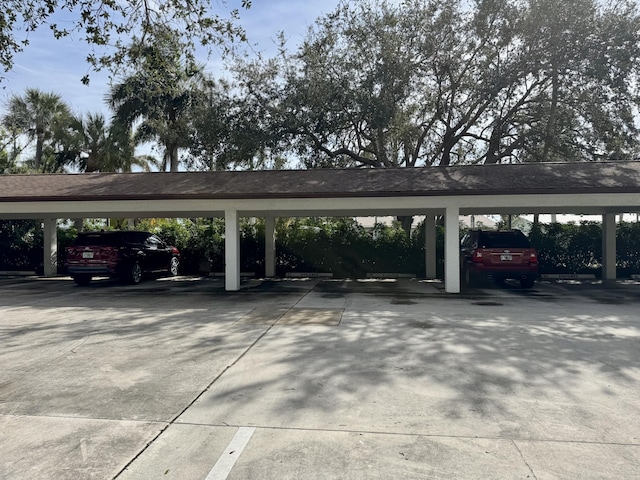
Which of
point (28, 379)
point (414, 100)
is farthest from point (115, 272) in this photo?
point (414, 100)

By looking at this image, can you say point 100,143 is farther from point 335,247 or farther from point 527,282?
point 527,282

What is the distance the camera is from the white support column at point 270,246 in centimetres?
1695

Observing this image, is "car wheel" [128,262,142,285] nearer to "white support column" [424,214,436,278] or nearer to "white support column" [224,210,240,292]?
"white support column" [224,210,240,292]

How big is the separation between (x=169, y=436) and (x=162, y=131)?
70.9 feet

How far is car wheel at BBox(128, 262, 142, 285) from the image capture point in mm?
13586

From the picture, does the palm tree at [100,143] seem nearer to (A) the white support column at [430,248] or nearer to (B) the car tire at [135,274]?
(B) the car tire at [135,274]

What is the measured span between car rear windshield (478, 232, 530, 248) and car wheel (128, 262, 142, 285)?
10.1 m

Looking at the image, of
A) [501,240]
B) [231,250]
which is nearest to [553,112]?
A: [501,240]

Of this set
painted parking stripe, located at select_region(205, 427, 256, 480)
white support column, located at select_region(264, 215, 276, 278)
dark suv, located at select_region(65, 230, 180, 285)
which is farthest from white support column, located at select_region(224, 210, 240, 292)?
painted parking stripe, located at select_region(205, 427, 256, 480)

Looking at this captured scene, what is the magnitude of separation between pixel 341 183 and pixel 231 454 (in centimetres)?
991

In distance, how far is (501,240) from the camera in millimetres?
12727

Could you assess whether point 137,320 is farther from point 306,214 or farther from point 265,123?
point 265,123

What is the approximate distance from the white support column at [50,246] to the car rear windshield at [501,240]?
15226mm

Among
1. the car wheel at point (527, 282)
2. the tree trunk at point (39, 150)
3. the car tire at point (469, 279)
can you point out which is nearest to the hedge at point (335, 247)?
the car tire at point (469, 279)
